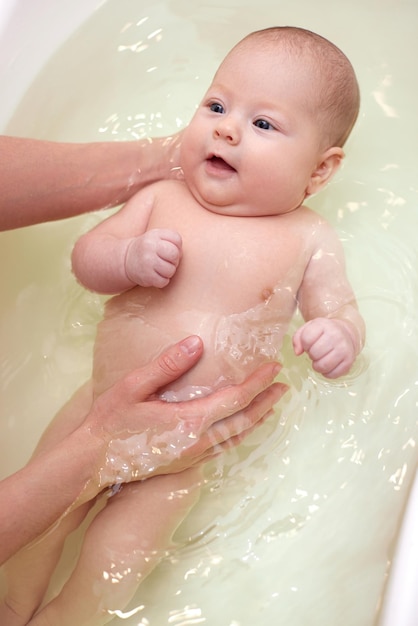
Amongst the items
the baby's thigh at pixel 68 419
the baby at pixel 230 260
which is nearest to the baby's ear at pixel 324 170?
the baby at pixel 230 260

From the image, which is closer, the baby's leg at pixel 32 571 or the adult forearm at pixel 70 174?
the baby's leg at pixel 32 571

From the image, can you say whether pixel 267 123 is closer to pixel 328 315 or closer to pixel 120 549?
pixel 328 315

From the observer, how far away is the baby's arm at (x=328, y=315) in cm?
106

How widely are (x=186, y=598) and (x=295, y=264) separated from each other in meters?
0.53

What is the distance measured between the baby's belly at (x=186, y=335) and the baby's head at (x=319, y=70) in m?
0.31

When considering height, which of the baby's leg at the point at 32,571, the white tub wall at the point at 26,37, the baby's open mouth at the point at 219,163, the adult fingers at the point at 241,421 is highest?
the white tub wall at the point at 26,37


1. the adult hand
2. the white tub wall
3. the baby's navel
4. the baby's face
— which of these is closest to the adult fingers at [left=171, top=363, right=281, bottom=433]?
the adult hand

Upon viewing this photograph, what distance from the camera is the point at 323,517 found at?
1179 mm

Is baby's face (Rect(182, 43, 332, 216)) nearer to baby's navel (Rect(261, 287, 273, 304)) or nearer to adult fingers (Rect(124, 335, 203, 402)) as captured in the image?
baby's navel (Rect(261, 287, 273, 304))

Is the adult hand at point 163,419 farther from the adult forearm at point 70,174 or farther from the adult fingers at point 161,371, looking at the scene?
the adult forearm at point 70,174

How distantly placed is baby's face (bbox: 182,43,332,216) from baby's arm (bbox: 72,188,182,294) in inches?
4.3

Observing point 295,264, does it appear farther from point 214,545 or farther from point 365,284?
point 214,545

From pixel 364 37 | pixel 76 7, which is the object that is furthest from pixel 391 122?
pixel 76 7

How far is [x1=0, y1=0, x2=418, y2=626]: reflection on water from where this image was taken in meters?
1.13
